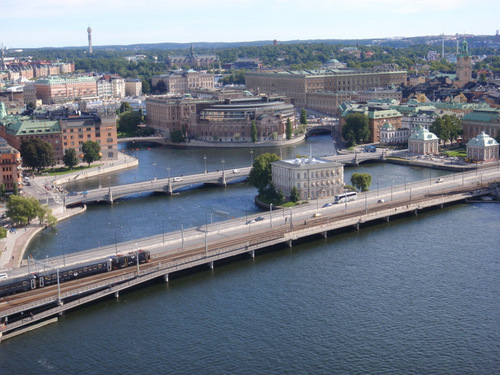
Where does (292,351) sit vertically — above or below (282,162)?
below

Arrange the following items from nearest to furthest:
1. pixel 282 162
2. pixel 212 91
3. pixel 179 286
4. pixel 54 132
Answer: pixel 179 286
pixel 282 162
pixel 54 132
pixel 212 91

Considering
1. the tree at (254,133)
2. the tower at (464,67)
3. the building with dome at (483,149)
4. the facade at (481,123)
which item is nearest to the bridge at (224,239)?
the building with dome at (483,149)

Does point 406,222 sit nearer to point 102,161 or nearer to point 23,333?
point 23,333

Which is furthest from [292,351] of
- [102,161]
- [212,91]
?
[212,91]

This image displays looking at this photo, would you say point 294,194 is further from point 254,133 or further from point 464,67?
point 464,67

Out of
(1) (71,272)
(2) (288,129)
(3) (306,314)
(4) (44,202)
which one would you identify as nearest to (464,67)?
(2) (288,129)

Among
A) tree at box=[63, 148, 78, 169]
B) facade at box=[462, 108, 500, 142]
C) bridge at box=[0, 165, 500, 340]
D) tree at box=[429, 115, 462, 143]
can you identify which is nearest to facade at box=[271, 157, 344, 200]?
bridge at box=[0, 165, 500, 340]

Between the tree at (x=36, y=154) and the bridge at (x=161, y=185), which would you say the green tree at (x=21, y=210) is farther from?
the tree at (x=36, y=154)
